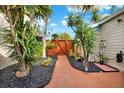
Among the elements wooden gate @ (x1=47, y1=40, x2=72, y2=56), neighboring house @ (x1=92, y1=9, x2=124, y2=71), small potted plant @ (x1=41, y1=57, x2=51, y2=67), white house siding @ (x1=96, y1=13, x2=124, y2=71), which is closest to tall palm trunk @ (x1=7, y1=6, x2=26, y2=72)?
small potted plant @ (x1=41, y1=57, x2=51, y2=67)

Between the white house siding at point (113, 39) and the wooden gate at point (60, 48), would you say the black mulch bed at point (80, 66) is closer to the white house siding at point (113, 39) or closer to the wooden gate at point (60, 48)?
the wooden gate at point (60, 48)

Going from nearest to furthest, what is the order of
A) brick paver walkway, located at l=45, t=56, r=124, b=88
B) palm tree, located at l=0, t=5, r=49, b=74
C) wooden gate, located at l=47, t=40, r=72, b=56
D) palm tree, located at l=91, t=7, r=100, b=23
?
1. palm tree, located at l=0, t=5, r=49, b=74
2. brick paver walkway, located at l=45, t=56, r=124, b=88
3. palm tree, located at l=91, t=7, r=100, b=23
4. wooden gate, located at l=47, t=40, r=72, b=56

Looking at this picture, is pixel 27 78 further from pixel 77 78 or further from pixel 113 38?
pixel 113 38

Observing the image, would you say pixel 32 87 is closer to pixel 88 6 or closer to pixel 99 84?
pixel 99 84

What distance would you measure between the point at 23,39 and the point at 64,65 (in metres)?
1.00

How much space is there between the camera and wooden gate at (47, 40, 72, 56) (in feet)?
15.3

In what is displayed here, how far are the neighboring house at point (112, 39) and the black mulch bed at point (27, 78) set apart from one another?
1049 millimetres

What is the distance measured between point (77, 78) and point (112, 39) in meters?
1.20

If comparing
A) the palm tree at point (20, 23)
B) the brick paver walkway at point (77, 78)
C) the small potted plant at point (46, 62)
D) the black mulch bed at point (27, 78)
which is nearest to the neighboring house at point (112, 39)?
the brick paver walkway at point (77, 78)

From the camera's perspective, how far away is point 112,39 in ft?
16.3

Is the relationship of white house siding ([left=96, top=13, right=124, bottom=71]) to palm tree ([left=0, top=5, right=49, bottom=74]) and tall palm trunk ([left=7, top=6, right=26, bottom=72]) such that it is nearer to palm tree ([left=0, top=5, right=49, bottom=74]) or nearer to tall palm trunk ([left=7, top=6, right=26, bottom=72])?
palm tree ([left=0, top=5, right=49, bottom=74])


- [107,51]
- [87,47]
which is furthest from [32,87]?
[107,51]

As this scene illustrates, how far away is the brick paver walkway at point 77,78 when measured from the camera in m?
4.34

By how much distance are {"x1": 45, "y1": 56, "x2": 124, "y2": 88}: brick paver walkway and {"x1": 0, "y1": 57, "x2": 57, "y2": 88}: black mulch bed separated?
0.44 feet
